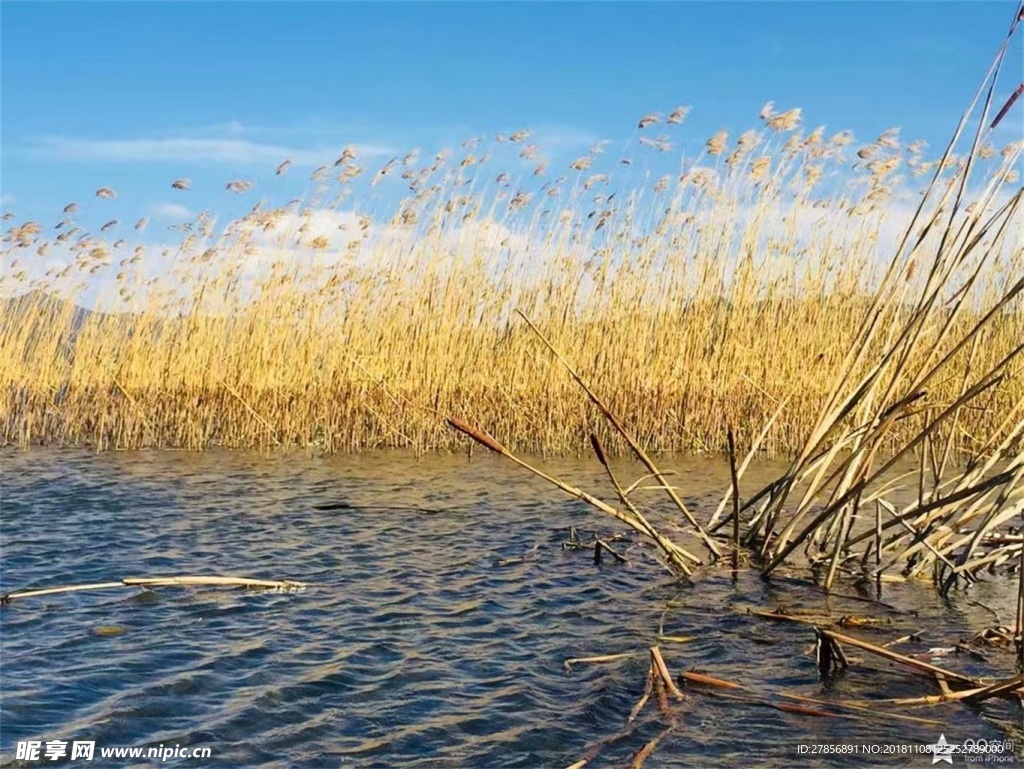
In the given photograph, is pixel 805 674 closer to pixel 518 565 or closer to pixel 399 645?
pixel 399 645

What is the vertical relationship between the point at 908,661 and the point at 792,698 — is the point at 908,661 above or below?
above

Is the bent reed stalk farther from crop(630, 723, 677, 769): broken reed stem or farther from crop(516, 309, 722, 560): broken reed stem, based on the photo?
crop(630, 723, 677, 769): broken reed stem

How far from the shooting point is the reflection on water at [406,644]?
2746 mm

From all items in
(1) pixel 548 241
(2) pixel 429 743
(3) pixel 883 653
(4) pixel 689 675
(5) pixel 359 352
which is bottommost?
(2) pixel 429 743

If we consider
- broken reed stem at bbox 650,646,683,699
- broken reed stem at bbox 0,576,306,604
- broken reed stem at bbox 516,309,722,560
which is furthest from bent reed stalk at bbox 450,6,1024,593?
broken reed stem at bbox 0,576,306,604

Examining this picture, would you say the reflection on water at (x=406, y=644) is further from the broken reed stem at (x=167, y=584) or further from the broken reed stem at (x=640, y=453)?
the broken reed stem at (x=640, y=453)

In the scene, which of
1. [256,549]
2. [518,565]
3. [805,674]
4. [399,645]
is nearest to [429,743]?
[399,645]

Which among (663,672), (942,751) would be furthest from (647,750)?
(942,751)

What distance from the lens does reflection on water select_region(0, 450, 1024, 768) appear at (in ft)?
9.01

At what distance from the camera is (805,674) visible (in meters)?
3.17

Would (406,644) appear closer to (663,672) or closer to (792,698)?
(663,672)

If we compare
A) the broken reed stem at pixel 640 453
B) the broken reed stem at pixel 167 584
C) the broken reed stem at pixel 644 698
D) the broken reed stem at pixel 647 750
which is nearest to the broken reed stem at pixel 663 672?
the broken reed stem at pixel 644 698

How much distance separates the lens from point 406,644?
11.9 feet

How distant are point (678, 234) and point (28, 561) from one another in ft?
20.8
